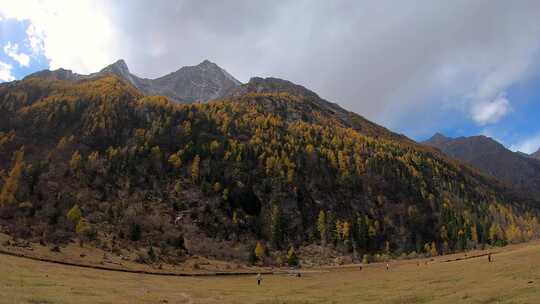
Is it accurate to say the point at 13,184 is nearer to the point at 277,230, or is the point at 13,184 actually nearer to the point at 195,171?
the point at 195,171

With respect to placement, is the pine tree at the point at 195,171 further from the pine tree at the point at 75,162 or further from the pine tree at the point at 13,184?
the pine tree at the point at 13,184

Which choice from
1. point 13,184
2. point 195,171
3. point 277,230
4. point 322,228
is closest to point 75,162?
point 13,184

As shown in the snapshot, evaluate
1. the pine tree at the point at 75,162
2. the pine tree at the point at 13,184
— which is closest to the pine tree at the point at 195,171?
the pine tree at the point at 75,162

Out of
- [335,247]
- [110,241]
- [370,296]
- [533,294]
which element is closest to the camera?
[533,294]

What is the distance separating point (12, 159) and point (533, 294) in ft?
647

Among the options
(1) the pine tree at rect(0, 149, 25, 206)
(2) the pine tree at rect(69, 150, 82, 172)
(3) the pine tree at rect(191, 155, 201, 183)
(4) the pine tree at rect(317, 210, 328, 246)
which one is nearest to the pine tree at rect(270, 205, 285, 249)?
(4) the pine tree at rect(317, 210, 328, 246)

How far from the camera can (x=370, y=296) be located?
1634 inches

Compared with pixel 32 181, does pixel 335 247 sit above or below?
below

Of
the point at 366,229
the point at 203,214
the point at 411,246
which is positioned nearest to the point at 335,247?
the point at 366,229

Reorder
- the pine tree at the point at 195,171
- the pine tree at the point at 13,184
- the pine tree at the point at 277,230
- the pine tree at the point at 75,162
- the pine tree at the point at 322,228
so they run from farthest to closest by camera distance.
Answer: the pine tree at the point at 195,171 → the pine tree at the point at 75,162 → the pine tree at the point at 322,228 → the pine tree at the point at 277,230 → the pine tree at the point at 13,184

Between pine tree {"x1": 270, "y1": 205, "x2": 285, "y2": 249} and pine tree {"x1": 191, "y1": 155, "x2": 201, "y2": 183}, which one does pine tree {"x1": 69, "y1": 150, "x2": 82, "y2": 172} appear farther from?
pine tree {"x1": 270, "y1": 205, "x2": 285, "y2": 249}

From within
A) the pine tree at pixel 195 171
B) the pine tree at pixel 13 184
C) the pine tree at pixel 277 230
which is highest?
the pine tree at pixel 195 171

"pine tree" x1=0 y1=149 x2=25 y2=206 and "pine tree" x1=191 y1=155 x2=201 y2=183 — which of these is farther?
"pine tree" x1=191 y1=155 x2=201 y2=183

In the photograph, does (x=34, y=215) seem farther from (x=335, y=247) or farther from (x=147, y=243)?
(x=335, y=247)
